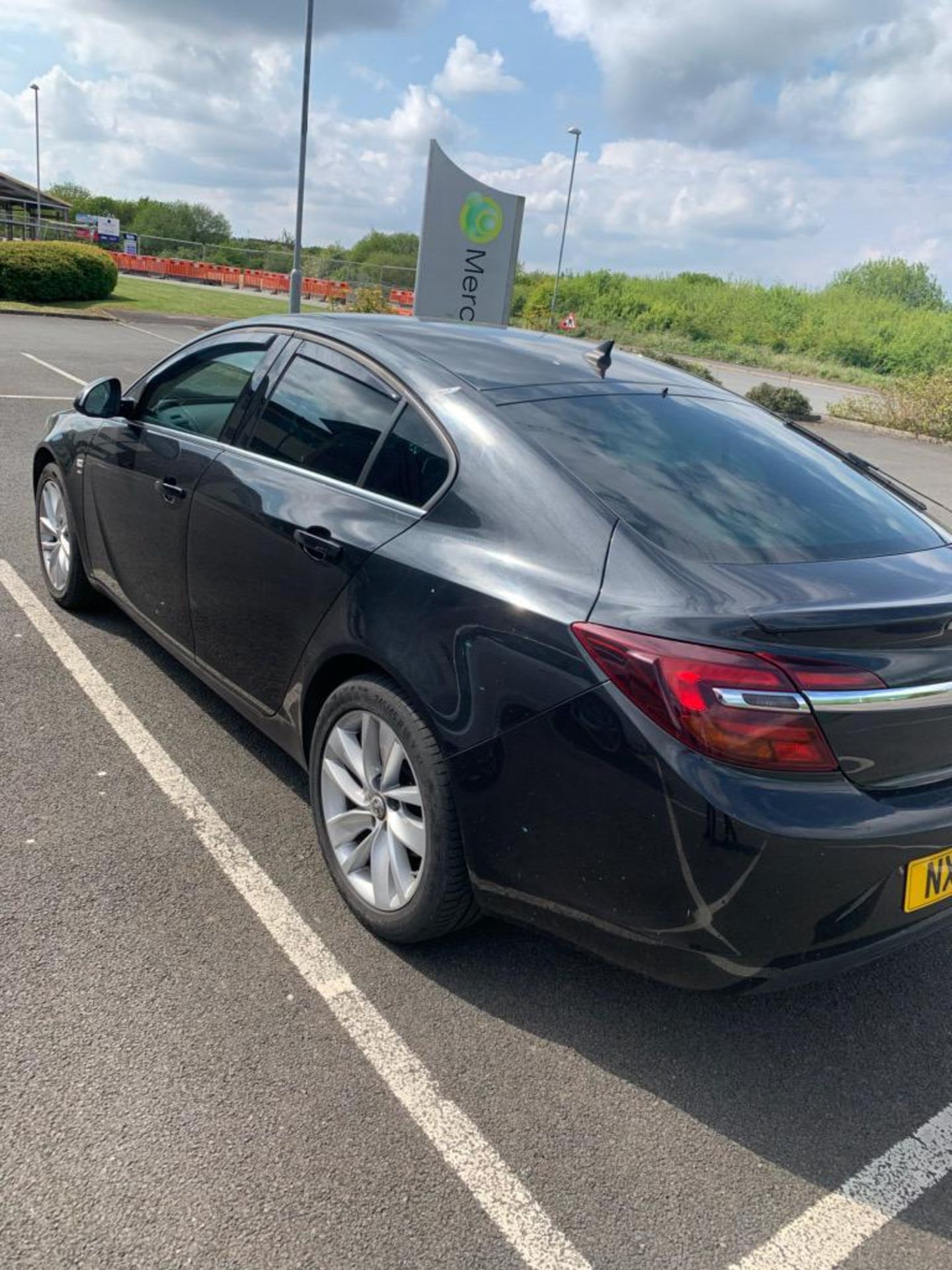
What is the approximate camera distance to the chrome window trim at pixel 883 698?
2.00 metres

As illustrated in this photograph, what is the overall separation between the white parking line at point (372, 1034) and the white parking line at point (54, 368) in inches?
423

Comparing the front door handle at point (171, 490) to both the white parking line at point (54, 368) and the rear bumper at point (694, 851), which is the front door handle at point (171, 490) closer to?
the rear bumper at point (694, 851)

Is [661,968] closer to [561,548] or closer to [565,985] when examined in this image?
[565,985]

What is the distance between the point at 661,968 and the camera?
85.4 inches

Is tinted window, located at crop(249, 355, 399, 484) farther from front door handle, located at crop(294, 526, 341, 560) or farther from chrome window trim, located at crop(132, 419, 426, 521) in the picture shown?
front door handle, located at crop(294, 526, 341, 560)

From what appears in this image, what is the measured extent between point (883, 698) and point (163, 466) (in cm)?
272

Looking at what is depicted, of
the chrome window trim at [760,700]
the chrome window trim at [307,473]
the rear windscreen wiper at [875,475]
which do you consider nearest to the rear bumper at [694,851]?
the chrome window trim at [760,700]

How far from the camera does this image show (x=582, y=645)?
212 cm

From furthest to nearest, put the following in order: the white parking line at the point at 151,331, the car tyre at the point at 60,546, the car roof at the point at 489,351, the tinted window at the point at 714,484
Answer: the white parking line at the point at 151,331, the car tyre at the point at 60,546, the car roof at the point at 489,351, the tinted window at the point at 714,484

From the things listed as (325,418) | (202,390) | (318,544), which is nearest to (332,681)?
(318,544)

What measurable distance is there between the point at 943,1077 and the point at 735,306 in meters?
61.3

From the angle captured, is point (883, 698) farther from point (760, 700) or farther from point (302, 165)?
point (302, 165)

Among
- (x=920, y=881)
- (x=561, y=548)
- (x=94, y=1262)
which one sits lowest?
(x=94, y=1262)

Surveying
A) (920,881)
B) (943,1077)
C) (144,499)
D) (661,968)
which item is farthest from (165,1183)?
(144,499)
